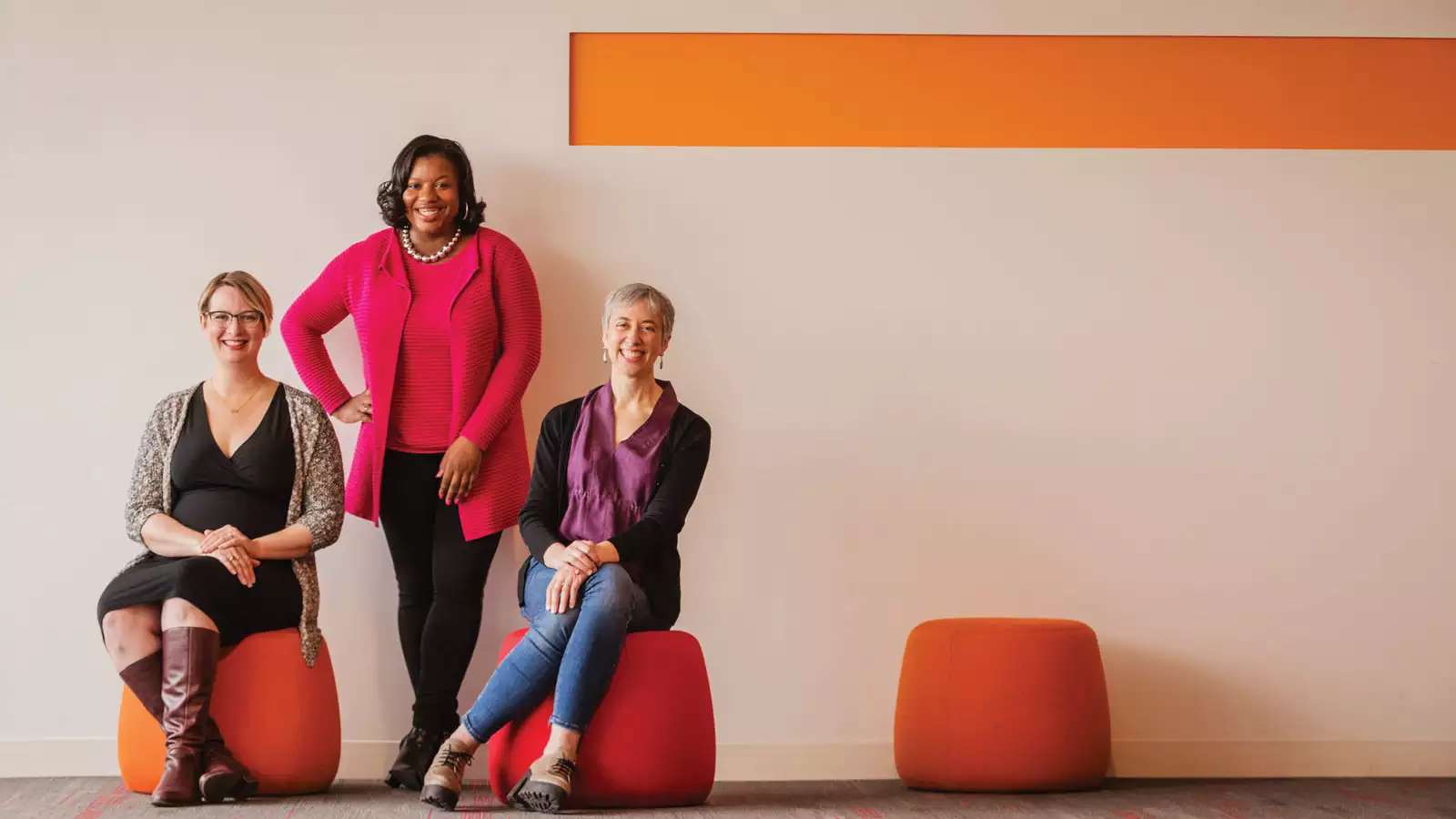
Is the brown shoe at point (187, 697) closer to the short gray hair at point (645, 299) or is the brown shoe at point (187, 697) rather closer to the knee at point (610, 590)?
the knee at point (610, 590)

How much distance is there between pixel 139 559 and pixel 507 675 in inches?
35.9

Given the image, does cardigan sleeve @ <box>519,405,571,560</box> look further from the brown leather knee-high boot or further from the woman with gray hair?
the brown leather knee-high boot

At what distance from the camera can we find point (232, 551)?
3.12 metres

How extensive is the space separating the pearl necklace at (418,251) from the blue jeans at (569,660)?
941mm

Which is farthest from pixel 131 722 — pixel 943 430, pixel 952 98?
pixel 952 98

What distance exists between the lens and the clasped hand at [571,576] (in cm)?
291

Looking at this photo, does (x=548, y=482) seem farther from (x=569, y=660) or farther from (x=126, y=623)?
(x=126, y=623)

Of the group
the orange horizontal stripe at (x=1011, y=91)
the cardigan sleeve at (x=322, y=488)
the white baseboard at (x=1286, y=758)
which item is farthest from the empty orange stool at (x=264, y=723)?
the white baseboard at (x=1286, y=758)

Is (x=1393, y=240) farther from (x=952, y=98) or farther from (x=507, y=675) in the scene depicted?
(x=507, y=675)

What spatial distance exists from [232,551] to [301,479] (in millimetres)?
237

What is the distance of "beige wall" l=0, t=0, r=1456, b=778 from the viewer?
3.70 metres

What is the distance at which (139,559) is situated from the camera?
3217 mm

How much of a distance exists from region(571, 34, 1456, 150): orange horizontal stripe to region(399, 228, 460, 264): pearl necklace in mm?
489

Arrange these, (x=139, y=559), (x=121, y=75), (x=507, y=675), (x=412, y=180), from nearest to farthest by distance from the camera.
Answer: (x=507, y=675), (x=139, y=559), (x=412, y=180), (x=121, y=75)
